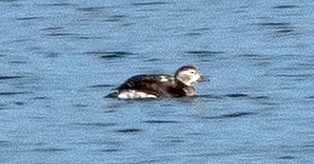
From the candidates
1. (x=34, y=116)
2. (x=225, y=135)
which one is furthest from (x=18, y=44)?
(x=225, y=135)

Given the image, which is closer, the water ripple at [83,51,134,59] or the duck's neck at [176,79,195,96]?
the duck's neck at [176,79,195,96]

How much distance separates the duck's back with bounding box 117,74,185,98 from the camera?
21219 mm

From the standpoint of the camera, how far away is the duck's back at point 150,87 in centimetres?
2122

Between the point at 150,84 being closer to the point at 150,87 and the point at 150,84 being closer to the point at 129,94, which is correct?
the point at 150,87

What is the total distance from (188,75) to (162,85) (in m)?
0.68

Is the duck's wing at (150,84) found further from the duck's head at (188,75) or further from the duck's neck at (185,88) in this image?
the duck's head at (188,75)

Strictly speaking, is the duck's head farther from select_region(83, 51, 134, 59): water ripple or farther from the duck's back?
select_region(83, 51, 134, 59): water ripple

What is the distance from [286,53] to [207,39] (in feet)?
6.02

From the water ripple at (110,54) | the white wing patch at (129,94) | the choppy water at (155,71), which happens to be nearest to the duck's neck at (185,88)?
the choppy water at (155,71)

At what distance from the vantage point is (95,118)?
20141mm

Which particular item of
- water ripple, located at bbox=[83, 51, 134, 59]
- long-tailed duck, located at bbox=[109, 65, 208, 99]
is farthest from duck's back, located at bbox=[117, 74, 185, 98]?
water ripple, located at bbox=[83, 51, 134, 59]

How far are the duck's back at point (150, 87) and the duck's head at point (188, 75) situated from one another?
0.12 m

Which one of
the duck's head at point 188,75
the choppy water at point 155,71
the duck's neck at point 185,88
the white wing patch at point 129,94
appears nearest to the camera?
the choppy water at point 155,71

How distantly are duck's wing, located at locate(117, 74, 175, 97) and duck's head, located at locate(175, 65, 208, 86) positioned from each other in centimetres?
21
